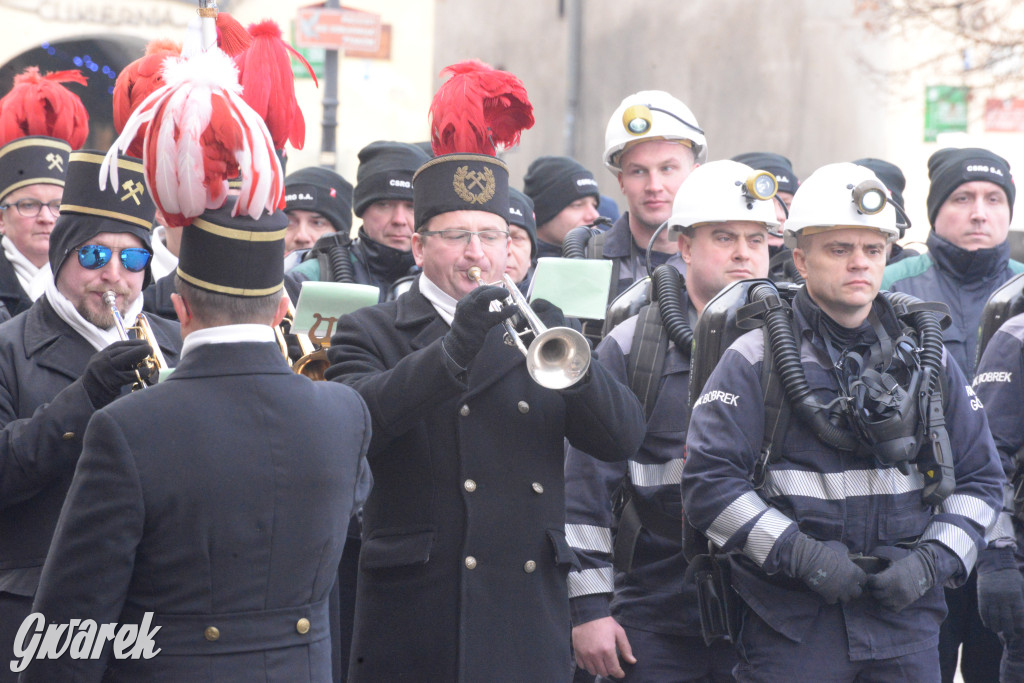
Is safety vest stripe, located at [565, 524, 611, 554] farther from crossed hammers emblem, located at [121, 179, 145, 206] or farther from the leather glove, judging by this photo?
crossed hammers emblem, located at [121, 179, 145, 206]

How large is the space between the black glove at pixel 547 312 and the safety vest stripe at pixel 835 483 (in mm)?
850

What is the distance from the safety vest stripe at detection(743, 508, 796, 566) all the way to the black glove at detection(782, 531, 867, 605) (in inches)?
2.2

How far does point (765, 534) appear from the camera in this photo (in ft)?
14.0

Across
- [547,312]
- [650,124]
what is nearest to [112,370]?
[547,312]

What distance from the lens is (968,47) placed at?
13.6 m

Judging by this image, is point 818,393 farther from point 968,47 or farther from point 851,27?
point 851,27

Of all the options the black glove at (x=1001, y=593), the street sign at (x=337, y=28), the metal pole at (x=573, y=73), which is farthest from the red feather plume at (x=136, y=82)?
the metal pole at (x=573, y=73)

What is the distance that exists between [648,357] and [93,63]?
456 inches

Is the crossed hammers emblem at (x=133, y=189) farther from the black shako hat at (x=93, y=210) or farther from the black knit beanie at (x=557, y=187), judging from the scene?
the black knit beanie at (x=557, y=187)

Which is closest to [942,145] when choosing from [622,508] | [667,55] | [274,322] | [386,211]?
[386,211]

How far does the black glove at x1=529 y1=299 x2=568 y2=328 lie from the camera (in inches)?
169

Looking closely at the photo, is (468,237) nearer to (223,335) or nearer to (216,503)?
(223,335)

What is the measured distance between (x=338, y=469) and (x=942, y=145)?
5484 millimetres

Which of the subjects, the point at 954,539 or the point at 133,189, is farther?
the point at 133,189
